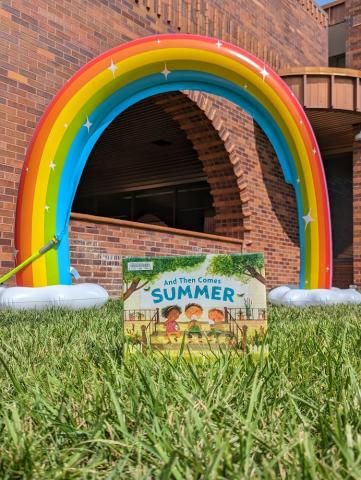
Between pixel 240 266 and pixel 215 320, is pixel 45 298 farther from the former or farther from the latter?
pixel 240 266

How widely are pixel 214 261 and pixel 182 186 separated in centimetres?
1260

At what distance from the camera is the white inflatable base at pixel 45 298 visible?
4.79 meters

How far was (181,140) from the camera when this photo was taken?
11984mm

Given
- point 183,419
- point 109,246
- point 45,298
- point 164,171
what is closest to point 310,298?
point 109,246

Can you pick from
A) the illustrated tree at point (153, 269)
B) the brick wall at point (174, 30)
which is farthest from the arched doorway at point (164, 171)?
the illustrated tree at point (153, 269)

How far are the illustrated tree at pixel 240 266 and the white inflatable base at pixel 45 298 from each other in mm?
3266

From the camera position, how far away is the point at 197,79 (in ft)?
20.4

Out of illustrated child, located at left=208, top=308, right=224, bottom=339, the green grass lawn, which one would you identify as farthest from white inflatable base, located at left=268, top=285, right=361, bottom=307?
illustrated child, located at left=208, top=308, right=224, bottom=339

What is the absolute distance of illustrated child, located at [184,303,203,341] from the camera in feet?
6.24

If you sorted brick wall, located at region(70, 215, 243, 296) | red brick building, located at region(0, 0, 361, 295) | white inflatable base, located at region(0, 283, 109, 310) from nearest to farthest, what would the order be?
white inflatable base, located at region(0, 283, 109, 310), red brick building, located at region(0, 0, 361, 295), brick wall, located at region(70, 215, 243, 296)

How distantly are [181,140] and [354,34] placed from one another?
4726mm

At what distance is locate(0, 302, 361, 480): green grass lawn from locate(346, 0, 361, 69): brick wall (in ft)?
35.7

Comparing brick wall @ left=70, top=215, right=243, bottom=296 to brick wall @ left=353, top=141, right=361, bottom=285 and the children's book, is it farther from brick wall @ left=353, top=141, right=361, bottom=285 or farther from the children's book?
the children's book

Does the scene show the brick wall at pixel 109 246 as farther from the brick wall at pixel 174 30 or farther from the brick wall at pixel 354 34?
the brick wall at pixel 354 34
